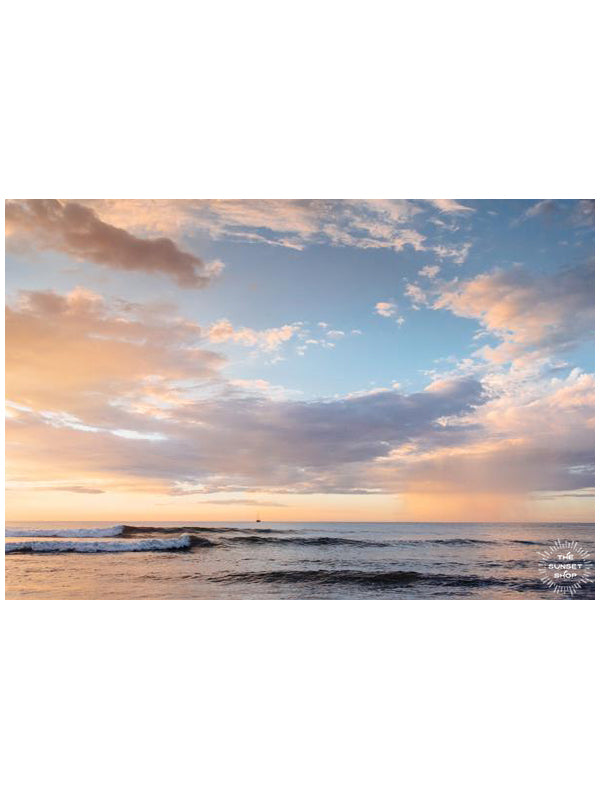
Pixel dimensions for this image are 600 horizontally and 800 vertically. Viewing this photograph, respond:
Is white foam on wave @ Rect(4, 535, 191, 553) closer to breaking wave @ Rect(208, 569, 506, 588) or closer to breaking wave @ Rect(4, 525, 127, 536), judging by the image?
breaking wave @ Rect(4, 525, 127, 536)

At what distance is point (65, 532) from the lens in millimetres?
5660

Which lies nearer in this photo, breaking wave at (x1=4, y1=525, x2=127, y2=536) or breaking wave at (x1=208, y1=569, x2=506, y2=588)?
breaking wave at (x1=208, y1=569, x2=506, y2=588)

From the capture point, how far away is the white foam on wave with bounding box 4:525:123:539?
5355mm

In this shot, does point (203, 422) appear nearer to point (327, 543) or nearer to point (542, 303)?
point (327, 543)

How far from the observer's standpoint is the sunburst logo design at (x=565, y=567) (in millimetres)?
4719

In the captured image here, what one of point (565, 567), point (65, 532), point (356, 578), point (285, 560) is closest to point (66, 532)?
point (65, 532)

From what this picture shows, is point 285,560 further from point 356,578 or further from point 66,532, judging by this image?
point 66,532

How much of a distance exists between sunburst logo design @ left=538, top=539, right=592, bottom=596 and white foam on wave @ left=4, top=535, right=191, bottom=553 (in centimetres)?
358

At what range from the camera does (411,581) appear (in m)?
5.01

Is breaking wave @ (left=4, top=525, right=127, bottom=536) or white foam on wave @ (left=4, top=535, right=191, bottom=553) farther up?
breaking wave @ (left=4, top=525, right=127, bottom=536)

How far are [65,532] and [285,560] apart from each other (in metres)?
2.21

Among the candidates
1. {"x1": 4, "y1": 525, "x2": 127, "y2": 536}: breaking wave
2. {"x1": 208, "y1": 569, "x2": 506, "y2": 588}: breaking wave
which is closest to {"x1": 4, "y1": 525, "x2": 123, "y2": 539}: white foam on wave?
{"x1": 4, "y1": 525, "x2": 127, "y2": 536}: breaking wave

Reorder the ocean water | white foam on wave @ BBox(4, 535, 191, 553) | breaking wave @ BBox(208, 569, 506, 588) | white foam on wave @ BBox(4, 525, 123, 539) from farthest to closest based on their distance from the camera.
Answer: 1. white foam on wave @ BBox(4, 535, 191, 553)
2. white foam on wave @ BBox(4, 525, 123, 539)
3. breaking wave @ BBox(208, 569, 506, 588)
4. the ocean water
